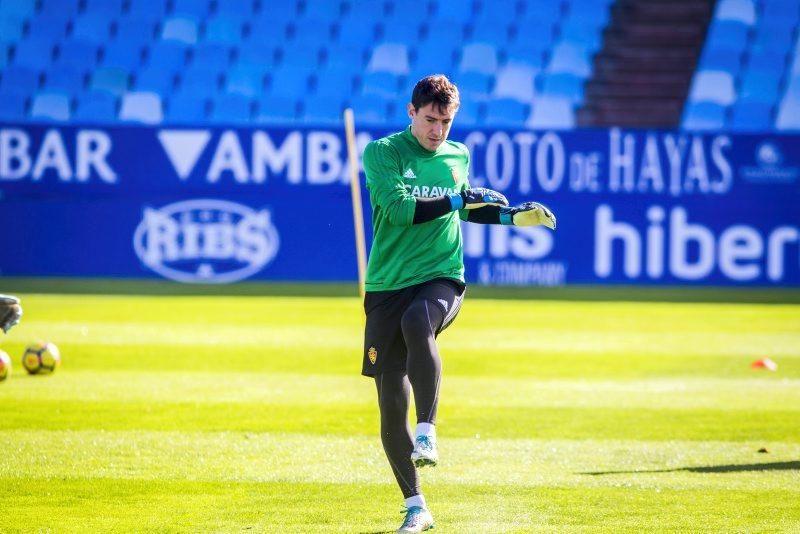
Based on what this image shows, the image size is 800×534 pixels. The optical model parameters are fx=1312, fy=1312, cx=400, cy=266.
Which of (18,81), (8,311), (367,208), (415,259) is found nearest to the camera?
(415,259)

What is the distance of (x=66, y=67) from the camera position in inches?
984

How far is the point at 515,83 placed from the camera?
82.5ft

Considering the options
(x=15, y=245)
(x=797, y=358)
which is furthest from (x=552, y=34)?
(x=797, y=358)

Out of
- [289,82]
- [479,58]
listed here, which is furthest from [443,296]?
[479,58]

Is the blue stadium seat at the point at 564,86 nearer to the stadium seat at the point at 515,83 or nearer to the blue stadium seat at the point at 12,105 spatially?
the stadium seat at the point at 515,83

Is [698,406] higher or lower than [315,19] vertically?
lower

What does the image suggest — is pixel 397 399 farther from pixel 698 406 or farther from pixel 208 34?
pixel 208 34

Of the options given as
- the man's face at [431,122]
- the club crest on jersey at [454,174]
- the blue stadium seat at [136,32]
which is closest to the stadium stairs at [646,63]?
the blue stadium seat at [136,32]

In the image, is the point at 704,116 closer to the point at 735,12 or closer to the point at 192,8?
the point at 735,12

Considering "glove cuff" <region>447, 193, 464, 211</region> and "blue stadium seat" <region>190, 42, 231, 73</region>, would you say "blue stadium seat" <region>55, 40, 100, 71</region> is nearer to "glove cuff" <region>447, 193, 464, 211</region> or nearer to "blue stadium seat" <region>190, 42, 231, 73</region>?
"blue stadium seat" <region>190, 42, 231, 73</region>

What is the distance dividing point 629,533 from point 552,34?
20920mm

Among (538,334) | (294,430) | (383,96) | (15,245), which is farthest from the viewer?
(383,96)

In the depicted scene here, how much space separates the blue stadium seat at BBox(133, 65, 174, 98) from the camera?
81.0 feet

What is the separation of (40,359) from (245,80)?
14.3m
